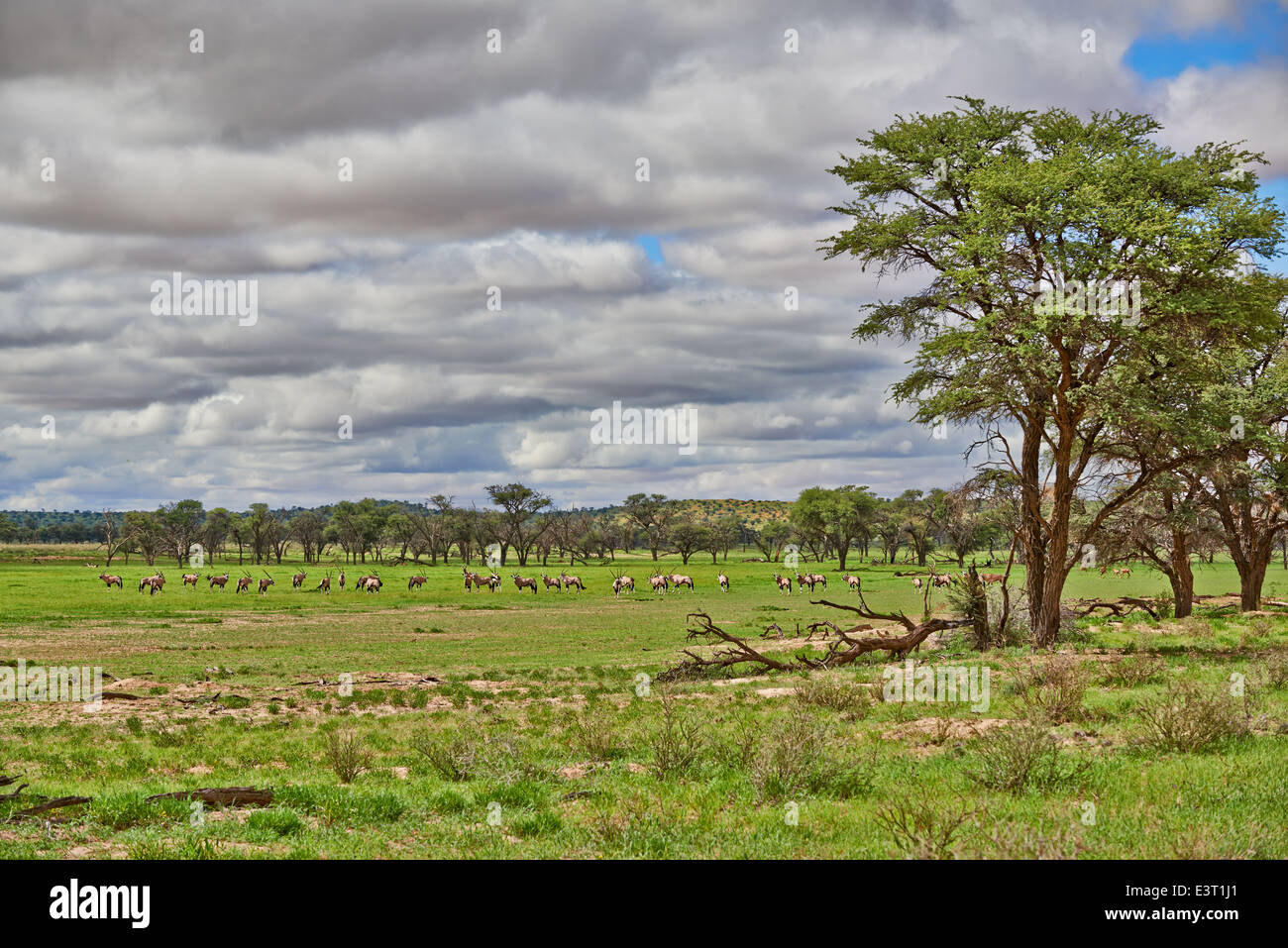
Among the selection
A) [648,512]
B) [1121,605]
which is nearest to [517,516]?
[648,512]

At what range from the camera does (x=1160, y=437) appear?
931 inches

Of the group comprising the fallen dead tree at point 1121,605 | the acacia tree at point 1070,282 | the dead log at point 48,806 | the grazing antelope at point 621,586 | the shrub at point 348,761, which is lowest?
the grazing antelope at point 621,586

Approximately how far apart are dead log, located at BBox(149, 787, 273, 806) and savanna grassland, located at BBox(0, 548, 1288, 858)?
33 centimetres

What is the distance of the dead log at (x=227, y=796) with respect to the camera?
35.3ft

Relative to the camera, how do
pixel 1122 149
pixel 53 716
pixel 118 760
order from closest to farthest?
pixel 118 760, pixel 53 716, pixel 1122 149

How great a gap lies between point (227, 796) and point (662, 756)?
17.2 ft

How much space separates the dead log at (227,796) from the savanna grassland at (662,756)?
0.33m

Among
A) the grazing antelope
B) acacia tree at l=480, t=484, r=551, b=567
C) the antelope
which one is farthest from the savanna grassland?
acacia tree at l=480, t=484, r=551, b=567

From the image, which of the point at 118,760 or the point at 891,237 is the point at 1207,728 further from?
the point at 891,237

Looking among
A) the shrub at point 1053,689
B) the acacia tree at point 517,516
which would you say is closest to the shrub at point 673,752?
the shrub at point 1053,689

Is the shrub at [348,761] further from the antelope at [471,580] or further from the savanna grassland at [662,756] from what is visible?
the antelope at [471,580]

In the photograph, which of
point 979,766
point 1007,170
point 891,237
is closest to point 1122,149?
point 1007,170

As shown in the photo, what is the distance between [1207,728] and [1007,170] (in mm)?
16504
